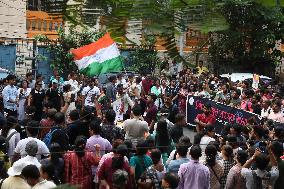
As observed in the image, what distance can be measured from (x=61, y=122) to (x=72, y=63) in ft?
14.5

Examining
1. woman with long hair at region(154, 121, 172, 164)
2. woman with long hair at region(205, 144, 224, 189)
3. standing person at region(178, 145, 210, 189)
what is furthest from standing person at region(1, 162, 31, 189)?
Answer: woman with long hair at region(154, 121, 172, 164)

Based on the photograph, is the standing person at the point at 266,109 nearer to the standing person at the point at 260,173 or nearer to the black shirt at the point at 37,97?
the black shirt at the point at 37,97

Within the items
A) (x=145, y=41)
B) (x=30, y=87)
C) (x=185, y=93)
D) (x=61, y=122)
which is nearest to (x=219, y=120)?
(x=185, y=93)

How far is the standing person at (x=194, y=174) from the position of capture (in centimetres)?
563

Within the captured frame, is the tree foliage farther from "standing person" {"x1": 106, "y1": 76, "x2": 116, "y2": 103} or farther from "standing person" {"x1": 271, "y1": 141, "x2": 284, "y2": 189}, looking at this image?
"standing person" {"x1": 106, "y1": 76, "x2": 116, "y2": 103}

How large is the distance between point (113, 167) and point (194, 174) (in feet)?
2.63

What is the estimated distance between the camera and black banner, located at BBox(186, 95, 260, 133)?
38.4 feet

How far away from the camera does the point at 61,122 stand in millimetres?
6953

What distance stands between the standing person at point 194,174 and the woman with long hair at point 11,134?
2.04 metres

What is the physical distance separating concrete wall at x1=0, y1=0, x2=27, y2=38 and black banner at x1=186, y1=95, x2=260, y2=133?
9.39 m

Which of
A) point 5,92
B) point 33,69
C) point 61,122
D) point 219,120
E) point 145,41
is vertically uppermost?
point 145,41

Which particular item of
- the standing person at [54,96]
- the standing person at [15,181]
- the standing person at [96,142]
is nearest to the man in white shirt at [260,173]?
the standing person at [96,142]

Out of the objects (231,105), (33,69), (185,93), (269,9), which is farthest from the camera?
(185,93)

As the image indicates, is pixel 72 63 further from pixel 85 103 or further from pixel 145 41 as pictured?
pixel 85 103
